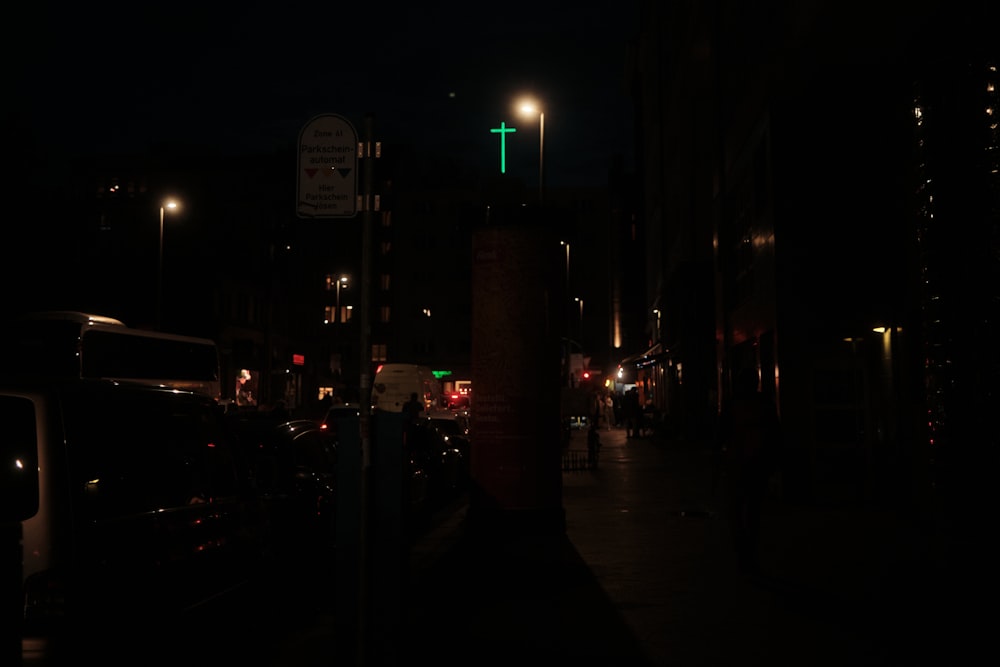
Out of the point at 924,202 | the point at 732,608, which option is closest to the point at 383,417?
the point at 732,608

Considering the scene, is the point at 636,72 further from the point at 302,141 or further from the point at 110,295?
the point at 302,141

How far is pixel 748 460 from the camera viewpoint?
9648mm

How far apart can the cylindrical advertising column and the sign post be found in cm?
594

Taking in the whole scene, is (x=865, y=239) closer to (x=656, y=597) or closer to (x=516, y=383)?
(x=516, y=383)

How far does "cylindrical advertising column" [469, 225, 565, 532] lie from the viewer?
12117 mm

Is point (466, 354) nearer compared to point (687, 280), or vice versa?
point (687, 280)

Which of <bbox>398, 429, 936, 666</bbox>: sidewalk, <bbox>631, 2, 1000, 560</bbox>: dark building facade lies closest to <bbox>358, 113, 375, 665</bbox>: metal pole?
<bbox>398, 429, 936, 666</bbox>: sidewalk

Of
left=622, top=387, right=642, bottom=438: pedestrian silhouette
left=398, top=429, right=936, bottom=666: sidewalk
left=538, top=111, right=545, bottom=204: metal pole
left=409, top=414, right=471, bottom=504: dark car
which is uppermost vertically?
left=538, top=111, right=545, bottom=204: metal pole

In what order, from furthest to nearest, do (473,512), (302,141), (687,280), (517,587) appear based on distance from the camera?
(687,280) < (473,512) < (517,587) < (302,141)

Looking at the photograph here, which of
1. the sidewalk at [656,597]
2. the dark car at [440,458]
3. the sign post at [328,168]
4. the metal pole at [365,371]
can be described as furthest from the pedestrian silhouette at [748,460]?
the dark car at [440,458]

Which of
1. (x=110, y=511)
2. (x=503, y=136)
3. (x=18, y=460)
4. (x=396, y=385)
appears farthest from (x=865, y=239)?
(x=396, y=385)

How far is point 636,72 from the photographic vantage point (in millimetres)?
73688

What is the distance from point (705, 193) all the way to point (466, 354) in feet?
181

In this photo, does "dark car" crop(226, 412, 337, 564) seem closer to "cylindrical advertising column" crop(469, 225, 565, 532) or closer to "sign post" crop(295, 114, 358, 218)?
"cylindrical advertising column" crop(469, 225, 565, 532)
